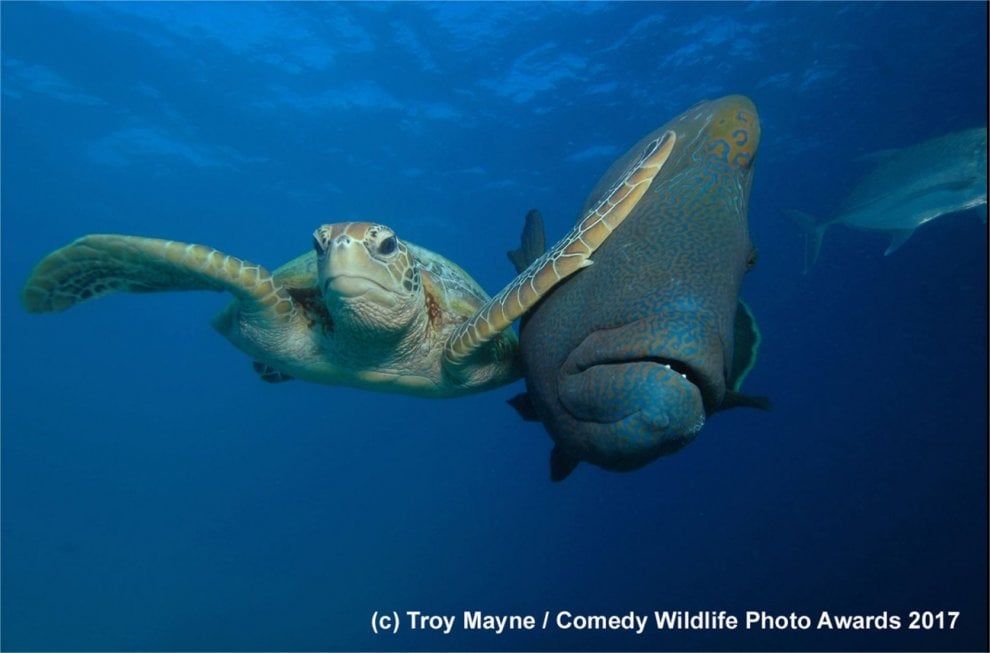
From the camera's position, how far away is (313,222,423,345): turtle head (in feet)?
10.5

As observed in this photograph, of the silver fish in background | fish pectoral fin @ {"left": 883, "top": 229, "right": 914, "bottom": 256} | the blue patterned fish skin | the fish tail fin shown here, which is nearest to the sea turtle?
the blue patterned fish skin

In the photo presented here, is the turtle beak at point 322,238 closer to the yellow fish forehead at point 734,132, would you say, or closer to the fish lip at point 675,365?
the fish lip at point 675,365

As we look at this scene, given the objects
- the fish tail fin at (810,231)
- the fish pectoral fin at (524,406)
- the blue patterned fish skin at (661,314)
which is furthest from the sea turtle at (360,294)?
the fish tail fin at (810,231)

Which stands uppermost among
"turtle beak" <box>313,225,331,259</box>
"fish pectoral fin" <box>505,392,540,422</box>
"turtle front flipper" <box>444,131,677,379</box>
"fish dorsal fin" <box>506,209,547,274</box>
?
"fish dorsal fin" <box>506,209,547,274</box>

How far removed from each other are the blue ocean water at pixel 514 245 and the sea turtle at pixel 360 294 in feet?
45.1

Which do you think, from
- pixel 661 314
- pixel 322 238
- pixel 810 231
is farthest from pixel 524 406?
pixel 810 231

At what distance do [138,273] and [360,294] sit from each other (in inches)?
72.0

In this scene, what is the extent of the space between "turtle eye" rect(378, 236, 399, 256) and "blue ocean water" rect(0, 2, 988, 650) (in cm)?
1431

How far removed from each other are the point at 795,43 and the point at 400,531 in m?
39.8

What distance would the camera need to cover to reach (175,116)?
24453mm

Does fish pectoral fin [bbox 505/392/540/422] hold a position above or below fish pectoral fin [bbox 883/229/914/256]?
below

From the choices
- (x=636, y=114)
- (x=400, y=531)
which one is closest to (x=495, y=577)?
(x=400, y=531)

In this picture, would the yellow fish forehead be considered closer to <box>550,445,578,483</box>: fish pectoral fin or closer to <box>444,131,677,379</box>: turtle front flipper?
Result: <box>444,131,677,379</box>: turtle front flipper

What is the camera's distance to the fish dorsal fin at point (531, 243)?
3.87 meters
